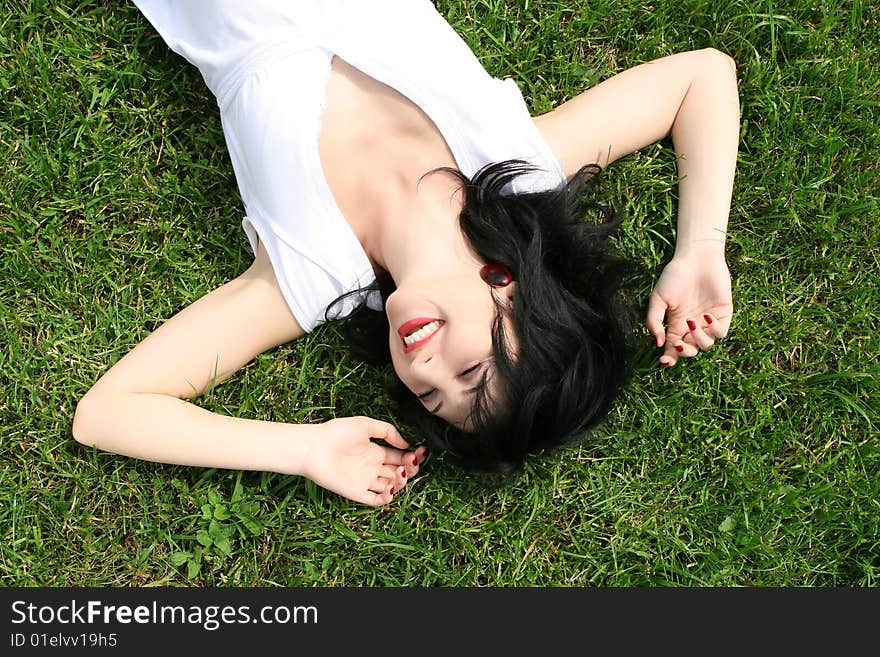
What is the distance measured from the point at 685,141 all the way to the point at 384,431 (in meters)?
1.40

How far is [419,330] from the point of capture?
2141 millimetres

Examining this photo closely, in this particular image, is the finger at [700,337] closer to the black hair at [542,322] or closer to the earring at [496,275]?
the black hair at [542,322]

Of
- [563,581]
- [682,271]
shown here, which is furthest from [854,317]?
[563,581]

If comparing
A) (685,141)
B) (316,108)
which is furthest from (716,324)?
(316,108)

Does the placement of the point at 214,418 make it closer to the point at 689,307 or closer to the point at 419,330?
the point at 419,330

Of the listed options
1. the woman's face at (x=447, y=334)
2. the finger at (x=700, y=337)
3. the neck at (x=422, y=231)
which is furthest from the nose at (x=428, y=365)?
the finger at (x=700, y=337)

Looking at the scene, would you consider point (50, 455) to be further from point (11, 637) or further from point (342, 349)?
point (342, 349)

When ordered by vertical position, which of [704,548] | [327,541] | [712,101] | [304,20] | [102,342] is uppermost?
[304,20]

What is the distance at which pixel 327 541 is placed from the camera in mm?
2637

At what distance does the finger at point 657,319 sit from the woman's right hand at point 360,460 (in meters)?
0.86

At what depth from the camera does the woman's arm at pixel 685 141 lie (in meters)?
2.55

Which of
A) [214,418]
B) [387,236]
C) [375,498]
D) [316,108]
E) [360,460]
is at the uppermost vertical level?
[316,108]

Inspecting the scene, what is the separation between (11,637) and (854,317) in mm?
3011

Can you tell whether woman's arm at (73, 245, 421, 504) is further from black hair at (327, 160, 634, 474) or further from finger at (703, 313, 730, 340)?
finger at (703, 313, 730, 340)
